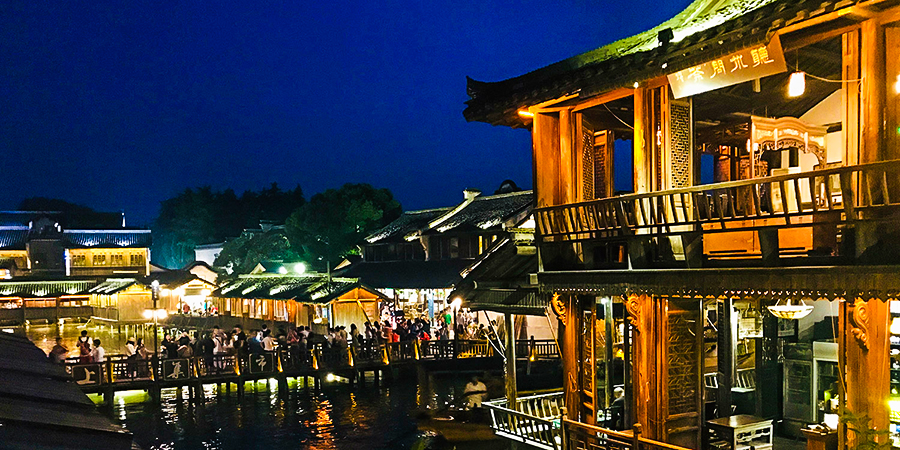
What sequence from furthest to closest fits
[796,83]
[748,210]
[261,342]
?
[261,342]
[796,83]
[748,210]

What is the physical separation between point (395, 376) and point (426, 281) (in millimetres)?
10708

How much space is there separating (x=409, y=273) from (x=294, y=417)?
67.8 feet

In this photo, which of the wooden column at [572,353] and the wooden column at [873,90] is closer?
the wooden column at [873,90]

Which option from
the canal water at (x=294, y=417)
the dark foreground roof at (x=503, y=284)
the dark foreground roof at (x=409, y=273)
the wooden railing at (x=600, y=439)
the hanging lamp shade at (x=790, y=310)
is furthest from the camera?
the dark foreground roof at (x=409, y=273)

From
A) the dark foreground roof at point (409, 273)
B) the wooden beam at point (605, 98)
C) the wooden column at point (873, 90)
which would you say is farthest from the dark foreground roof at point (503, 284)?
the dark foreground roof at point (409, 273)

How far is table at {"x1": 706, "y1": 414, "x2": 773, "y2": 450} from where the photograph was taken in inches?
450

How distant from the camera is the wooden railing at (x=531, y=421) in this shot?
41.4ft

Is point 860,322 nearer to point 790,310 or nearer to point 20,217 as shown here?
point 790,310

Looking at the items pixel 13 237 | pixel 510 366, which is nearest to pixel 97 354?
pixel 510 366

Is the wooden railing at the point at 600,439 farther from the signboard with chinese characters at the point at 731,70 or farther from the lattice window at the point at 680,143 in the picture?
the signboard with chinese characters at the point at 731,70

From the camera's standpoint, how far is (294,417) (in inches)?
939

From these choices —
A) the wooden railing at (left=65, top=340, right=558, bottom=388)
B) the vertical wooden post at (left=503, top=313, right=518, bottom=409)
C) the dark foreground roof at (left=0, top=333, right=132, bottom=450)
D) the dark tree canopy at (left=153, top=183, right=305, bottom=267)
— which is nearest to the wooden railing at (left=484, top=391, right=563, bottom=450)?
the vertical wooden post at (left=503, top=313, right=518, bottom=409)

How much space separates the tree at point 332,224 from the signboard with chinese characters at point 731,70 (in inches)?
2000

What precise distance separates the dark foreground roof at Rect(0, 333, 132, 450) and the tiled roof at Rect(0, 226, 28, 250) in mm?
83087
